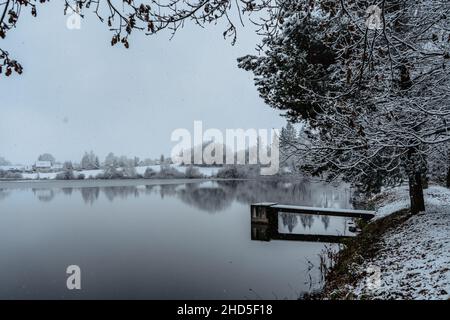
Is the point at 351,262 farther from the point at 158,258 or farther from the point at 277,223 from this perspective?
the point at 277,223

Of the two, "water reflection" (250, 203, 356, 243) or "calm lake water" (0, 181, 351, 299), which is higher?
"water reflection" (250, 203, 356, 243)

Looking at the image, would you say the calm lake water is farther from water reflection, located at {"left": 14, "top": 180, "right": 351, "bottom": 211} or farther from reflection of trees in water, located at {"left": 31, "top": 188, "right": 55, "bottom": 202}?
reflection of trees in water, located at {"left": 31, "top": 188, "right": 55, "bottom": 202}

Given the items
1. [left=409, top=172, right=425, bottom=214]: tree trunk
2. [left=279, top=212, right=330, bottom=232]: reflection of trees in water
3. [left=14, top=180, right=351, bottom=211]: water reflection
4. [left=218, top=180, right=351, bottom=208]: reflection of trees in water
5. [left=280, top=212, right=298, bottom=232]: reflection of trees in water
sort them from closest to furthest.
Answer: [left=409, top=172, right=425, bottom=214]: tree trunk, [left=279, top=212, right=330, bottom=232]: reflection of trees in water, [left=280, top=212, right=298, bottom=232]: reflection of trees in water, [left=14, top=180, right=351, bottom=211]: water reflection, [left=218, top=180, right=351, bottom=208]: reflection of trees in water

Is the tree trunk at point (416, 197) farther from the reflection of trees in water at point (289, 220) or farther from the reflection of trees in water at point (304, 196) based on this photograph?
the reflection of trees in water at point (289, 220)

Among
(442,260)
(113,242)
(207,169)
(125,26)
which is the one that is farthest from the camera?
(207,169)

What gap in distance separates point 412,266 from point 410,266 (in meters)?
0.05

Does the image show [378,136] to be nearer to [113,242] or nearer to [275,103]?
[275,103]

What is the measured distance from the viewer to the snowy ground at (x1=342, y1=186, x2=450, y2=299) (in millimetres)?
6383

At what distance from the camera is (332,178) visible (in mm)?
12016

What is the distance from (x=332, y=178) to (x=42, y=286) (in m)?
10.9

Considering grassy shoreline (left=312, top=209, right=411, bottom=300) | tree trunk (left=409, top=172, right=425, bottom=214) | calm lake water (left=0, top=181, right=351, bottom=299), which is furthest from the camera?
tree trunk (left=409, top=172, right=425, bottom=214)

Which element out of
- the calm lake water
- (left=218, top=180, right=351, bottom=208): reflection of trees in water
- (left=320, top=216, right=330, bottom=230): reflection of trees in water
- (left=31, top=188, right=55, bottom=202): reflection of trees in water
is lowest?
the calm lake water

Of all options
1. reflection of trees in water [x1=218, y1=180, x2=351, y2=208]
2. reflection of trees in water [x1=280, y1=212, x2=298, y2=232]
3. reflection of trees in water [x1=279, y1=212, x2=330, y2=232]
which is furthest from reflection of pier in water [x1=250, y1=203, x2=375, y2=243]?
reflection of trees in water [x1=218, y1=180, x2=351, y2=208]
